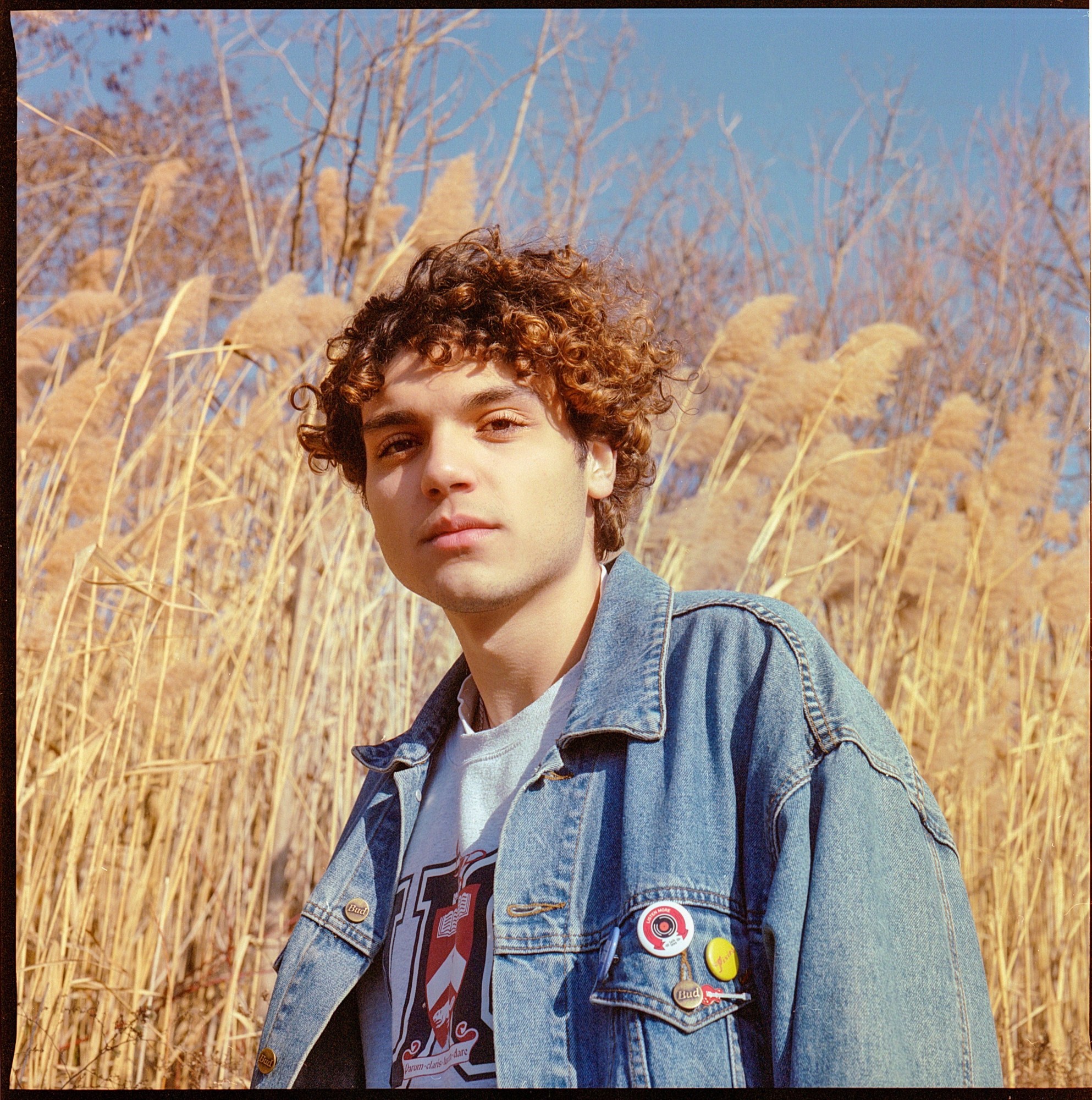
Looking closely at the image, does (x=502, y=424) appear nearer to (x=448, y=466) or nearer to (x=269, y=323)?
(x=448, y=466)

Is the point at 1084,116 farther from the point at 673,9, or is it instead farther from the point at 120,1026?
the point at 120,1026

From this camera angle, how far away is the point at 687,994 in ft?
2.82

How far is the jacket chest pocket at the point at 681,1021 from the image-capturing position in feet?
2.79

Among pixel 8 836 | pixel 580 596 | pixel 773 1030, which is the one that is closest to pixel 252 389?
pixel 8 836

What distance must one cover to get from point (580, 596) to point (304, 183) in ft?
5.67

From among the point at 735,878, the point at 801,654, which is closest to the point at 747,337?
the point at 801,654

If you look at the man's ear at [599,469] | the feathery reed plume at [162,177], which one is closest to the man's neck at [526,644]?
the man's ear at [599,469]

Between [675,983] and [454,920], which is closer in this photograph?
[675,983]

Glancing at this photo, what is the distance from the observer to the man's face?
3.63 feet

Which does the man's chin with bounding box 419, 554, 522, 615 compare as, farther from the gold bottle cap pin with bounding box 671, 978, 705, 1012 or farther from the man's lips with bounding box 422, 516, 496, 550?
the gold bottle cap pin with bounding box 671, 978, 705, 1012

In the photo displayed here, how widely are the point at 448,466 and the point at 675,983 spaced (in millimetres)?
545

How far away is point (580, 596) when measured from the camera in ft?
3.95

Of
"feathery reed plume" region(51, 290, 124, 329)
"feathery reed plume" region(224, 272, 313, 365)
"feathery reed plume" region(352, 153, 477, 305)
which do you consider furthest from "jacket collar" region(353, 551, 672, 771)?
"feathery reed plume" region(51, 290, 124, 329)

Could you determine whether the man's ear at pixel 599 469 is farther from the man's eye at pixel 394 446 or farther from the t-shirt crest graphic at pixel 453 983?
the t-shirt crest graphic at pixel 453 983
